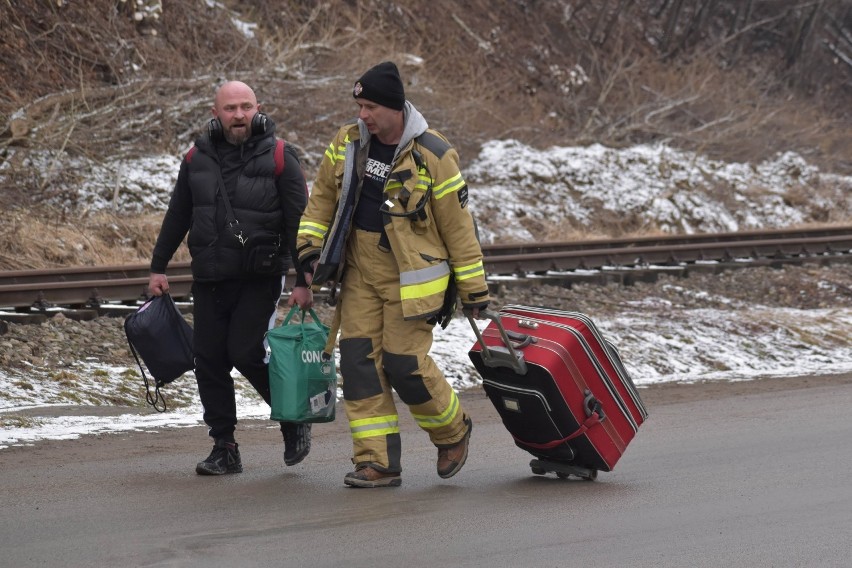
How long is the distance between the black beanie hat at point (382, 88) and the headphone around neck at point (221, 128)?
555mm

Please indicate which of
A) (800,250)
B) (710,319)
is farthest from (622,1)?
(710,319)

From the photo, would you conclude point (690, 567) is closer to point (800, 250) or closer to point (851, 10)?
point (800, 250)

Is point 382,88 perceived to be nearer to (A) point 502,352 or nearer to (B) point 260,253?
(B) point 260,253

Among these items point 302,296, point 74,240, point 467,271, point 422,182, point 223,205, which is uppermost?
point 422,182

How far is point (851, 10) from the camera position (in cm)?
3222

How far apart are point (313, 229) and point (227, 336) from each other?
2.36 ft

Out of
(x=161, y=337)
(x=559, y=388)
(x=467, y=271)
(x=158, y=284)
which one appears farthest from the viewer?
(x=161, y=337)

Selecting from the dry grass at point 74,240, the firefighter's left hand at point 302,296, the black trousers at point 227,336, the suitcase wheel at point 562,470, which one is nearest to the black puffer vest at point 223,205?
the black trousers at point 227,336

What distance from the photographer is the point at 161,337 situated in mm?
6254

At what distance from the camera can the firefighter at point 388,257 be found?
548cm

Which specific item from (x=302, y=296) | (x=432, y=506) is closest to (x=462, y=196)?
(x=302, y=296)

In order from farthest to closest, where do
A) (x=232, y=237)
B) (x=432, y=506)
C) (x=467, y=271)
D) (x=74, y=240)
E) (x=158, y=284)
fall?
(x=74, y=240) → (x=158, y=284) → (x=232, y=237) → (x=467, y=271) → (x=432, y=506)

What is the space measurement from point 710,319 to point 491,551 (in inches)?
293

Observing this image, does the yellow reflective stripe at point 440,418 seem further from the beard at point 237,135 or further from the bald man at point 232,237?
the beard at point 237,135
